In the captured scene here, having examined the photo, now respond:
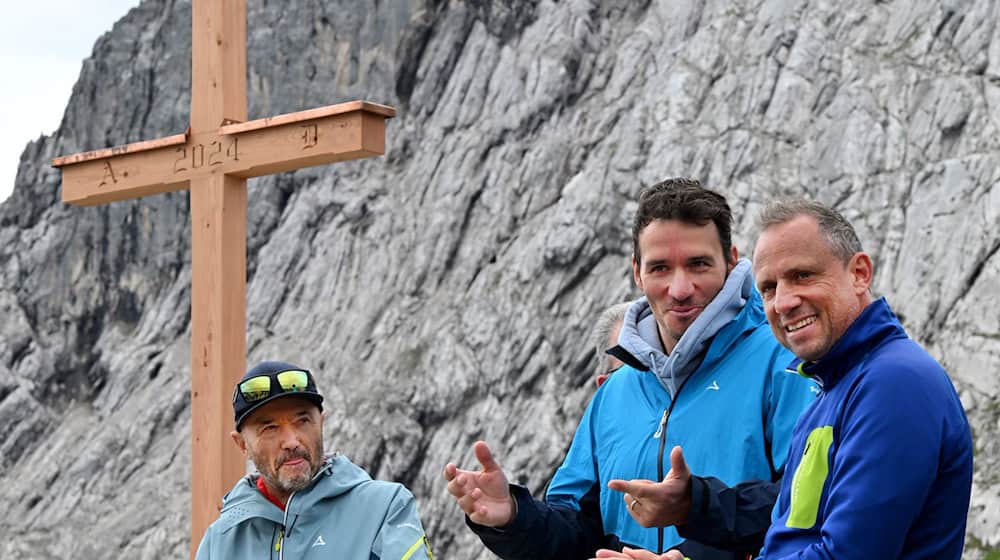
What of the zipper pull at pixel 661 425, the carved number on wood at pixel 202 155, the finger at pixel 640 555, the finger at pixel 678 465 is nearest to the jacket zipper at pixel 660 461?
the zipper pull at pixel 661 425

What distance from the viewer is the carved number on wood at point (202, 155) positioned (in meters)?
5.59

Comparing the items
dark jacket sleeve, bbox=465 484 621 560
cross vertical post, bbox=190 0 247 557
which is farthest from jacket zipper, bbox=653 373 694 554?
cross vertical post, bbox=190 0 247 557

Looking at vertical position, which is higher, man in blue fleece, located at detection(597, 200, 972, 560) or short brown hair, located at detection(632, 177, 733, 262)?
short brown hair, located at detection(632, 177, 733, 262)

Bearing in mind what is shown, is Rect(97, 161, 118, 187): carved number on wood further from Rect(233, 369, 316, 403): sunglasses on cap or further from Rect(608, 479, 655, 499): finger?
Rect(608, 479, 655, 499): finger

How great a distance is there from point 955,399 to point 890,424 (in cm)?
18

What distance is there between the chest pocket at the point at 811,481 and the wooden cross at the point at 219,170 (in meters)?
3.14

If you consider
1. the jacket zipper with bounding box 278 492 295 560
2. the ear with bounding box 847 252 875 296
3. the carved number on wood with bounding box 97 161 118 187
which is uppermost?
the carved number on wood with bounding box 97 161 118 187

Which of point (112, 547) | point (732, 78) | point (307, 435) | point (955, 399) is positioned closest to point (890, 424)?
point (955, 399)

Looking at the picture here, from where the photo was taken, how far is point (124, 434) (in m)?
27.6

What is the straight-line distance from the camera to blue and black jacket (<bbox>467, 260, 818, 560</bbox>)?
3035 mm

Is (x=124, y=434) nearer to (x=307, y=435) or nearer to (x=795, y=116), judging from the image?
(x=795, y=116)

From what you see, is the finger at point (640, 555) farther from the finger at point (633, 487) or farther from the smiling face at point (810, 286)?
the smiling face at point (810, 286)

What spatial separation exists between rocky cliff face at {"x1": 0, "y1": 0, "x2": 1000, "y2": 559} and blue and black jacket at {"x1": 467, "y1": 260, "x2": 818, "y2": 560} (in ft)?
45.7

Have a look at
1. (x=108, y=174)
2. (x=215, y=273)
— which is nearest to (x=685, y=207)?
(x=215, y=273)
